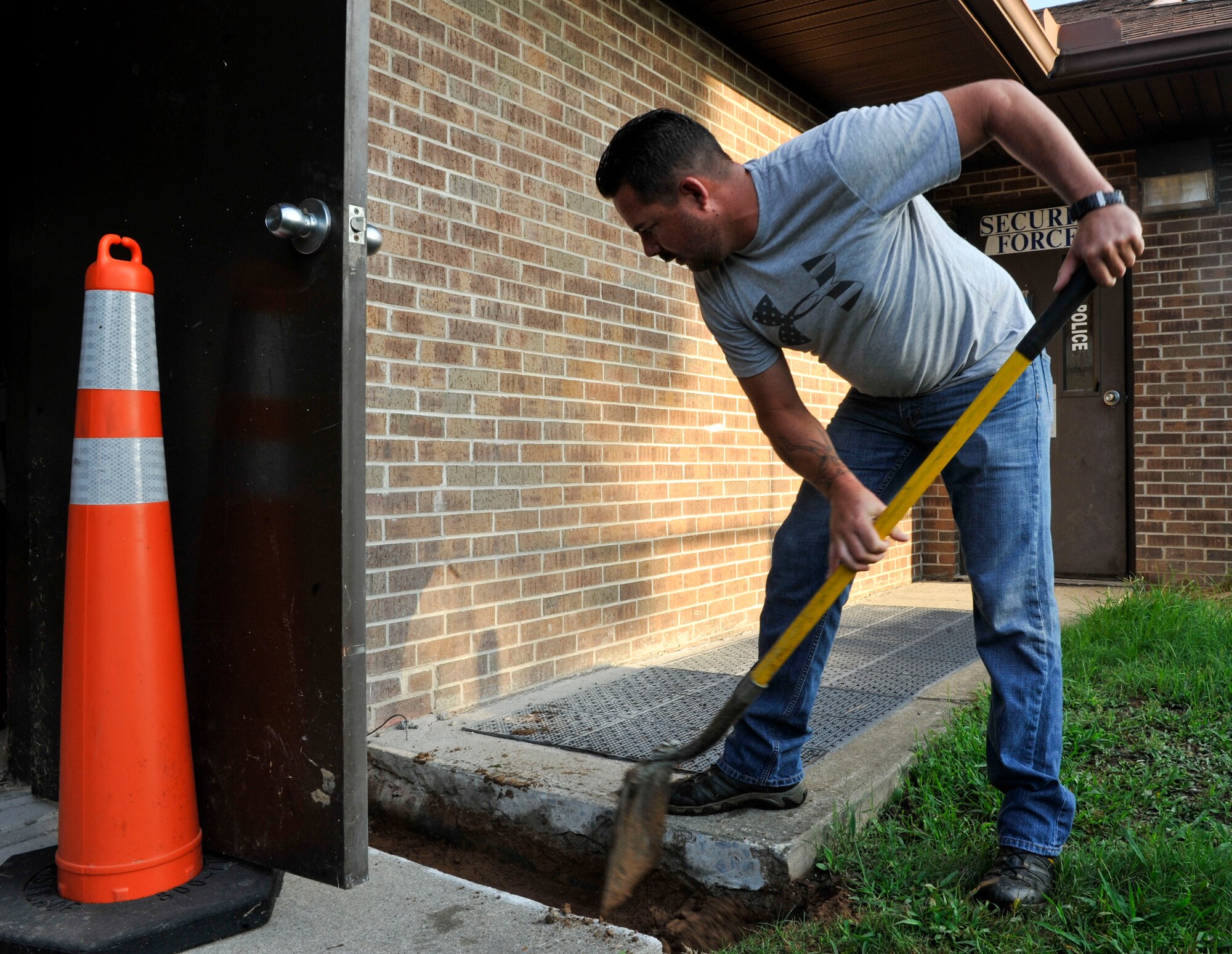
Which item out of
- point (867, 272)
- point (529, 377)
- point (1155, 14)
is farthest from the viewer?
point (1155, 14)

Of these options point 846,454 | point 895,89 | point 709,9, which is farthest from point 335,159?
point 895,89

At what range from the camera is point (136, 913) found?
6.08ft

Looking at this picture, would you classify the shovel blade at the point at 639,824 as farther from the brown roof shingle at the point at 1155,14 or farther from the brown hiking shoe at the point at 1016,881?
the brown roof shingle at the point at 1155,14

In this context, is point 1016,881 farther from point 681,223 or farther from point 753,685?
point 681,223

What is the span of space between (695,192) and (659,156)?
11 cm

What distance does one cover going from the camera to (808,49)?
18.3ft

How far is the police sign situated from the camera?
712 cm

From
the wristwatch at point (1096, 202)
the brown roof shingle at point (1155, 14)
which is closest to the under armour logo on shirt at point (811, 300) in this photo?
the wristwatch at point (1096, 202)

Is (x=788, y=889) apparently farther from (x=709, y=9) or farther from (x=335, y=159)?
(x=709, y=9)

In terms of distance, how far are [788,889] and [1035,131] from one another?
1.67 m

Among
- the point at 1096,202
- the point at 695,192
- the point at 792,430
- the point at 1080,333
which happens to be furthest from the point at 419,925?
the point at 1080,333

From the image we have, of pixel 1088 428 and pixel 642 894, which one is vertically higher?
pixel 1088 428

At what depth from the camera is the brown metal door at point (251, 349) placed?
186cm

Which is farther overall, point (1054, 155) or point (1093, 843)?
point (1093, 843)
